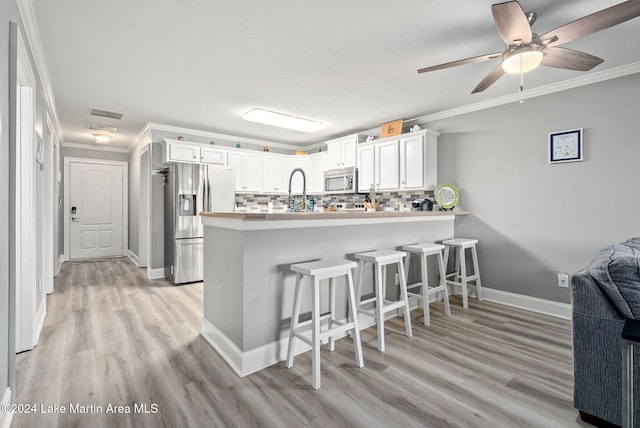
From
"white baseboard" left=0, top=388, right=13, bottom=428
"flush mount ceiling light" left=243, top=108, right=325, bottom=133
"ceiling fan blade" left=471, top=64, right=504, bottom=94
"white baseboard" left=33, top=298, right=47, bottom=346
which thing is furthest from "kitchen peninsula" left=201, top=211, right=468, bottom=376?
"flush mount ceiling light" left=243, top=108, right=325, bottom=133

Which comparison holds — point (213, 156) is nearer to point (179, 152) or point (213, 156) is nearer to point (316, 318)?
point (179, 152)

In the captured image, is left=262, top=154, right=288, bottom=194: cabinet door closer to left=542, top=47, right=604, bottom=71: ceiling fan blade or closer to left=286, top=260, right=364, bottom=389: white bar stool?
left=286, top=260, right=364, bottom=389: white bar stool

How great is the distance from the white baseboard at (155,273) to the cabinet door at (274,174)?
217 centimetres

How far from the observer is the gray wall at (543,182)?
2.84 meters

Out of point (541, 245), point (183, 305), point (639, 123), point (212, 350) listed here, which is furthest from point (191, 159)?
point (639, 123)

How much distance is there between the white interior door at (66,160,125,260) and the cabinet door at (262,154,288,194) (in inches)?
135

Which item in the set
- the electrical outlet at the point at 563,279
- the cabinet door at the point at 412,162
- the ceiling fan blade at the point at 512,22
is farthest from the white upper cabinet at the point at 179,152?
the electrical outlet at the point at 563,279

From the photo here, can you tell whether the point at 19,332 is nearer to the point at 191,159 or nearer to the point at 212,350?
the point at 212,350

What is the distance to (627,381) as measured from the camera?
1065 millimetres

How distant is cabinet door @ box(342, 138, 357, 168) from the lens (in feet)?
16.6

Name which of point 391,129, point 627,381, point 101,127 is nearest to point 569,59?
point 627,381

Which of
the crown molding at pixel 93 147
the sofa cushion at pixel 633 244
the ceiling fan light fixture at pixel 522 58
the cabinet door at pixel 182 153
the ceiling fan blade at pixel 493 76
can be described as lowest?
the sofa cushion at pixel 633 244

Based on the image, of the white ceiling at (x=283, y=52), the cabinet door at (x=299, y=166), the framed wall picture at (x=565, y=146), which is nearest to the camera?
the white ceiling at (x=283, y=52)

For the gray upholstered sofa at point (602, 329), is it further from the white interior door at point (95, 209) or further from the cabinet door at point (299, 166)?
the white interior door at point (95, 209)
